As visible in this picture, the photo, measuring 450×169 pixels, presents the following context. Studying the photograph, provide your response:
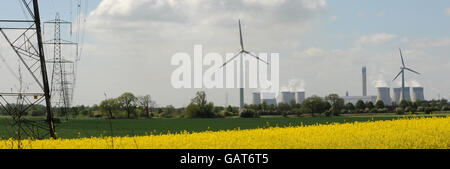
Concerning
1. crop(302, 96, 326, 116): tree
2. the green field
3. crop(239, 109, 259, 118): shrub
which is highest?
crop(302, 96, 326, 116): tree

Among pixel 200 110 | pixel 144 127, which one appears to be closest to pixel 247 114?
pixel 200 110

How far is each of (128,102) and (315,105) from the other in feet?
→ 208

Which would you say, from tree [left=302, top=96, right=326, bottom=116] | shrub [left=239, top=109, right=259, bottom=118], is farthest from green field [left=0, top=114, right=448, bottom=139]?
tree [left=302, top=96, right=326, bottom=116]

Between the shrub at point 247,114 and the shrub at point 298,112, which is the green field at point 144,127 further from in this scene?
the shrub at point 298,112

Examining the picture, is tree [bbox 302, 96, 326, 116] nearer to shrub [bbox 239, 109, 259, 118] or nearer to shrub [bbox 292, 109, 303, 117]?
shrub [bbox 292, 109, 303, 117]

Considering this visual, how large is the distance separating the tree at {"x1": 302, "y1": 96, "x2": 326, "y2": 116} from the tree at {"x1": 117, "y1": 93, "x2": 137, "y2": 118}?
59569mm

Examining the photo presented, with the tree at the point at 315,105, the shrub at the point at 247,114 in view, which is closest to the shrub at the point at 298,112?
the tree at the point at 315,105

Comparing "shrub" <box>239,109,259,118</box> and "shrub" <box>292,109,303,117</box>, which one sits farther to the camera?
"shrub" <box>292,109,303,117</box>

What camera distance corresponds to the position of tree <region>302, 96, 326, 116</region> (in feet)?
557

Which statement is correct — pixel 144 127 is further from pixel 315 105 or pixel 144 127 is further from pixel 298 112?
pixel 315 105

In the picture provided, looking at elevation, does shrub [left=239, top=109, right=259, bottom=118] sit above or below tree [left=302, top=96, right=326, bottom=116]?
below

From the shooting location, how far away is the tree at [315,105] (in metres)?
170

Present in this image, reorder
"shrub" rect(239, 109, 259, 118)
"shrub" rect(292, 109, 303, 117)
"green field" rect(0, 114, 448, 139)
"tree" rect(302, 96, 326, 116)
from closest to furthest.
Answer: "green field" rect(0, 114, 448, 139)
"shrub" rect(239, 109, 259, 118)
"shrub" rect(292, 109, 303, 117)
"tree" rect(302, 96, 326, 116)
